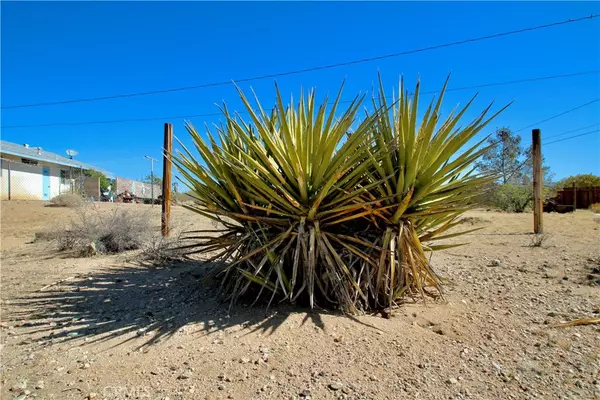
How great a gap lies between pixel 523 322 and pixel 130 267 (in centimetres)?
455

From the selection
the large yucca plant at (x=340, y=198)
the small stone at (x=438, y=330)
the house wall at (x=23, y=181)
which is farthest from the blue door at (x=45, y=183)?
the small stone at (x=438, y=330)

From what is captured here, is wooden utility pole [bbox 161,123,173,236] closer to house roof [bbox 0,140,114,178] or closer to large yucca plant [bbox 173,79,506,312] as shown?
large yucca plant [bbox 173,79,506,312]

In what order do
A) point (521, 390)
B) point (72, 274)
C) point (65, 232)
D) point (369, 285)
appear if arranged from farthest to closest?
point (65, 232) < point (72, 274) < point (369, 285) < point (521, 390)

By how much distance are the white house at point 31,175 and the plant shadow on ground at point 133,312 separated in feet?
61.9

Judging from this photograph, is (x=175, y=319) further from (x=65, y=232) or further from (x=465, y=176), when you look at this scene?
(x=65, y=232)

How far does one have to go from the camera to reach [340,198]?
2904mm

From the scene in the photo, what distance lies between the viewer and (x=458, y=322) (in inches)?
119

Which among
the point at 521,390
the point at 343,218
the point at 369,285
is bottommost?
the point at 521,390

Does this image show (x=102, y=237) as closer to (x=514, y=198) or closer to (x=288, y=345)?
(x=288, y=345)

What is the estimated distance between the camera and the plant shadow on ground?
283cm

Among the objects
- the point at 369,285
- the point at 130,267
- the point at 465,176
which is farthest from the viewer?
the point at 130,267

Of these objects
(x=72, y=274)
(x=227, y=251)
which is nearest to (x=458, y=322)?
(x=227, y=251)

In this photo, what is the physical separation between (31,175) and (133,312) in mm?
25021

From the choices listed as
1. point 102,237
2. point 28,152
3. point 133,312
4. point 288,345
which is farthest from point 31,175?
point 288,345
